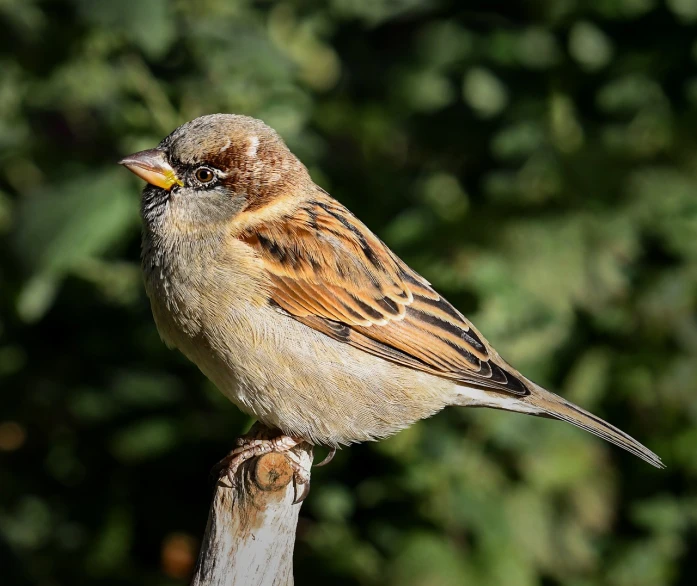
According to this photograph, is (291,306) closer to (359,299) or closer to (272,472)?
(359,299)

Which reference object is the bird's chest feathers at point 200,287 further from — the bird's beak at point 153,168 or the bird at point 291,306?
the bird's beak at point 153,168

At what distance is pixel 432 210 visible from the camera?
3.58 meters

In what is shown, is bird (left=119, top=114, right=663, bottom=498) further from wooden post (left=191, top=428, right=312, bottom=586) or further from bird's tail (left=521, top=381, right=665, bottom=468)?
wooden post (left=191, top=428, right=312, bottom=586)

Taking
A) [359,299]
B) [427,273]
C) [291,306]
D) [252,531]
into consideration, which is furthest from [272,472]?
[427,273]

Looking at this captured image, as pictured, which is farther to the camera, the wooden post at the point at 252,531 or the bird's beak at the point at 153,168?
the bird's beak at the point at 153,168

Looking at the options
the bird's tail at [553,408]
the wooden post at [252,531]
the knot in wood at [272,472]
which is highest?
the bird's tail at [553,408]

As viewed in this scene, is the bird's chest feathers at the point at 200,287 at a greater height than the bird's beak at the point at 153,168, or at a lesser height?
lesser

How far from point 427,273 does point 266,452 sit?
827 mm

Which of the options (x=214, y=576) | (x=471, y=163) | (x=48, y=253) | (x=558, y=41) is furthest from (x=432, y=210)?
(x=214, y=576)

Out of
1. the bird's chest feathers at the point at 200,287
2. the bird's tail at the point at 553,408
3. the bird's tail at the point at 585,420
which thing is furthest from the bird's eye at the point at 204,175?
the bird's tail at the point at 585,420

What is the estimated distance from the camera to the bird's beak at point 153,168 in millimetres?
2863

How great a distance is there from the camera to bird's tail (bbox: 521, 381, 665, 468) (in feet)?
9.62

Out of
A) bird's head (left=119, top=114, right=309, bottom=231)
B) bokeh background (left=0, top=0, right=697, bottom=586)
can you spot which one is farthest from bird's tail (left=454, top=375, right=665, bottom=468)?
bird's head (left=119, top=114, right=309, bottom=231)

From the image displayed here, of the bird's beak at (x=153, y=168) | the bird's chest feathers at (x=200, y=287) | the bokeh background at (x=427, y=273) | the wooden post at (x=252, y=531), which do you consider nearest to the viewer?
the wooden post at (x=252, y=531)
